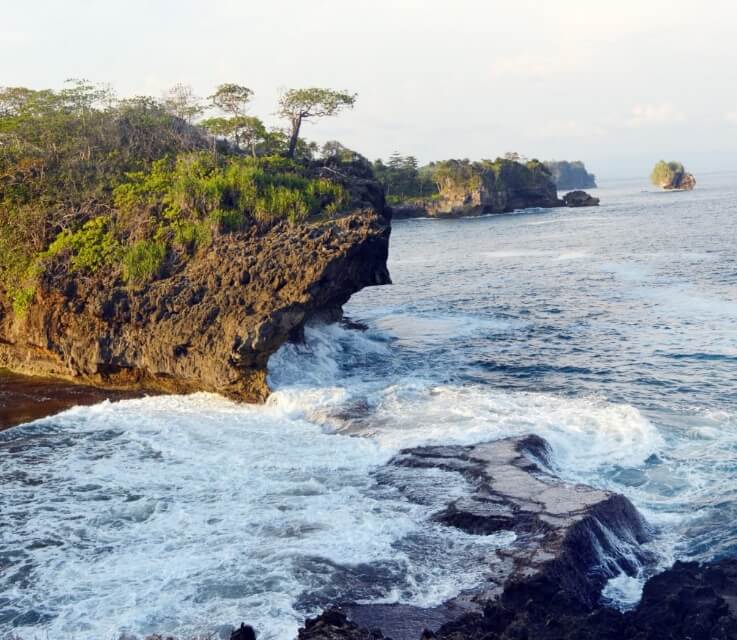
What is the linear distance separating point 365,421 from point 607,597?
8.24m

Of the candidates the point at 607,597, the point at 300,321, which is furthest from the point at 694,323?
the point at 607,597

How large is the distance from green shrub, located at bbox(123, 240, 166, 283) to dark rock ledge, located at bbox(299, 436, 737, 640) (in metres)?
12.2

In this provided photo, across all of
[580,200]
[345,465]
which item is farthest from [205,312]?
[580,200]

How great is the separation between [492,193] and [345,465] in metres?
88.2

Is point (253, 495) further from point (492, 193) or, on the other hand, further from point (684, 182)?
point (684, 182)

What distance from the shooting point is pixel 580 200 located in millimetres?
106000

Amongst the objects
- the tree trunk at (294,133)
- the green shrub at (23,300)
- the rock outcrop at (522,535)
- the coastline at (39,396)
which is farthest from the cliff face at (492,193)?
the rock outcrop at (522,535)

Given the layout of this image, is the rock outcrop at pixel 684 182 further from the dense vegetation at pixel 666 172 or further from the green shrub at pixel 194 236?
the green shrub at pixel 194 236

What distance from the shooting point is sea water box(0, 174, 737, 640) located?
11750 mm

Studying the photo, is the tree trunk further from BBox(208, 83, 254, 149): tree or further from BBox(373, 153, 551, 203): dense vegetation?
BBox(373, 153, 551, 203): dense vegetation

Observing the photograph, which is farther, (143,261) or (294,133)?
(294,133)

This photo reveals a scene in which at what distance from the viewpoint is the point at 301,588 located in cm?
1165

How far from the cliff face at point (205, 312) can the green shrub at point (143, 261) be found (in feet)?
1.36

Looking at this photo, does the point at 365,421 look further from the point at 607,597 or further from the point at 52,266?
the point at 52,266
